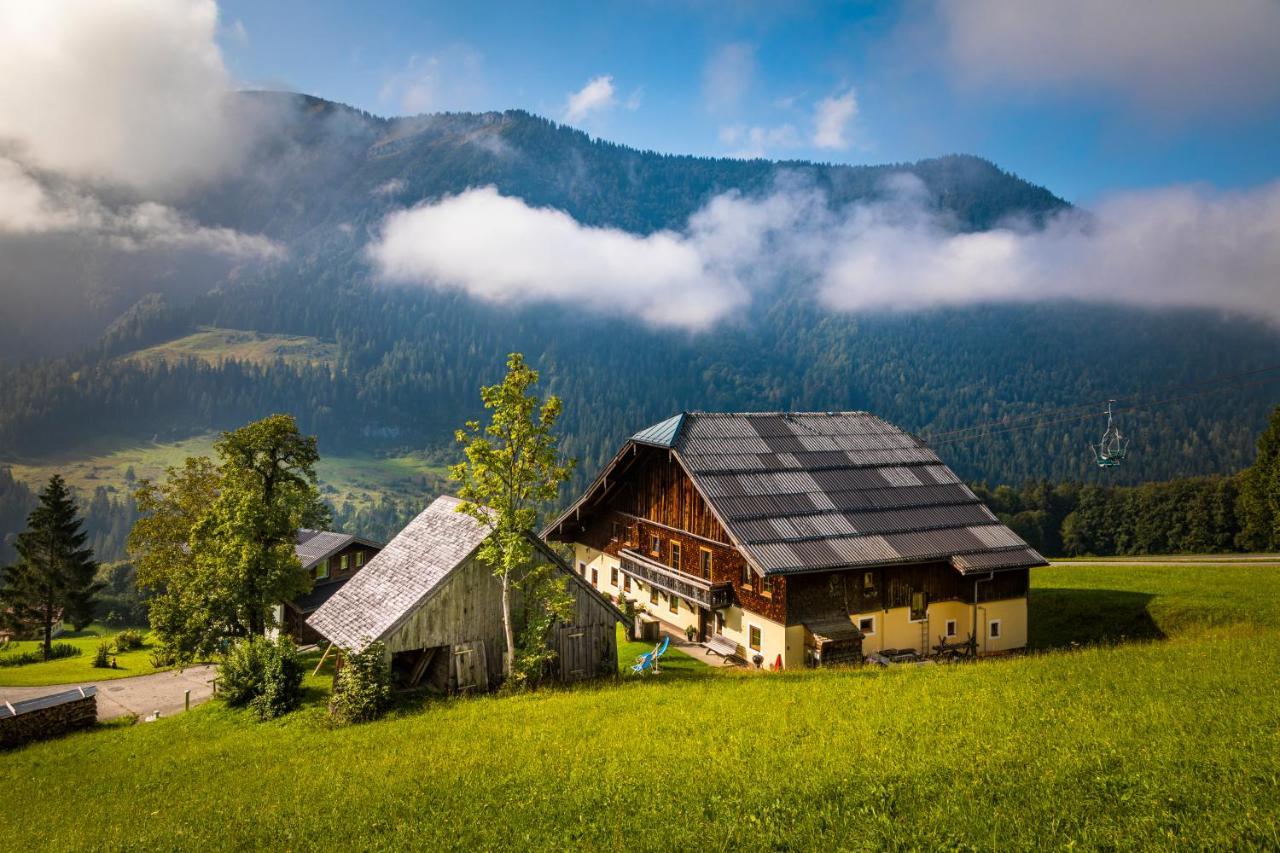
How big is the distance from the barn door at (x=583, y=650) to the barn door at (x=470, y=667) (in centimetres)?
302

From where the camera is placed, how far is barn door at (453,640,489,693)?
84.1 feet

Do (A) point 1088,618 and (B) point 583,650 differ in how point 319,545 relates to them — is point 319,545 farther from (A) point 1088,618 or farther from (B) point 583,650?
(A) point 1088,618

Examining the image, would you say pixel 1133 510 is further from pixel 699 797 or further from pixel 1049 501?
pixel 699 797

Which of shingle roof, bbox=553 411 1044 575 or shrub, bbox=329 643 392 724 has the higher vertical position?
shingle roof, bbox=553 411 1044 575

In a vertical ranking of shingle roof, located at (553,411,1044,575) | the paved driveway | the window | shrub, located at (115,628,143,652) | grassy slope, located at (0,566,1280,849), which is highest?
shingle roof, located at (553,411,1044,575)

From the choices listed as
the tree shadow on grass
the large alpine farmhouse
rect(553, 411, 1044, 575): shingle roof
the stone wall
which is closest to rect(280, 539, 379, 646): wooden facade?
the stone wall

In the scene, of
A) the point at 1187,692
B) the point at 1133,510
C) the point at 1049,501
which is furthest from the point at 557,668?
the point at 1049,501

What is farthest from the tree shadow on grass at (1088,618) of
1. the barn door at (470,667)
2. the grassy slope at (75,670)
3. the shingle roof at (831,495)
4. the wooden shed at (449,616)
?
the grassy slope at (75,670)

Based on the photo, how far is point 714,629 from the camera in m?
38.6

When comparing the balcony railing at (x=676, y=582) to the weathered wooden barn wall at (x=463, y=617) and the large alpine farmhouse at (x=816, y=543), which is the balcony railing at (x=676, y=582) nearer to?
the large alpine farmhouse at (x=816, y=543)

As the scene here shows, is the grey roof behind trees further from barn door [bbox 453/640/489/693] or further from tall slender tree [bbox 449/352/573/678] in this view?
tall slender tree [bbox 449/352/573/678]

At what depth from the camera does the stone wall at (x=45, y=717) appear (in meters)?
26.3

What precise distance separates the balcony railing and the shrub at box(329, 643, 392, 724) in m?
17.1

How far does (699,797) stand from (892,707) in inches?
291
